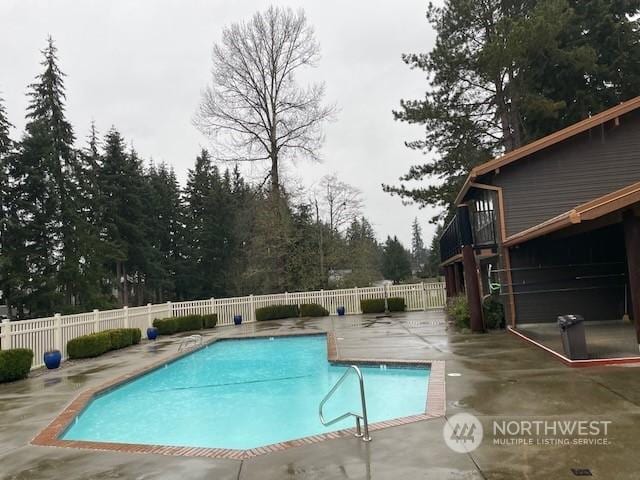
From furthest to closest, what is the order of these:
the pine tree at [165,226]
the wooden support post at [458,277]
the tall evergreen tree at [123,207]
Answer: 1. the pine tree at [165,226]
2. the tall evergreen tree at [123,207]
3. the wooden support post at [458,277]

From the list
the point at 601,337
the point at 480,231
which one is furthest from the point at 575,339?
the point at 480,231

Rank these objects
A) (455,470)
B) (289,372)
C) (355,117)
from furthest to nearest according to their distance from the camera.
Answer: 1. (355,117)
2. (289,372)
3. (455,470)

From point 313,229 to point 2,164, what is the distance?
16596mm

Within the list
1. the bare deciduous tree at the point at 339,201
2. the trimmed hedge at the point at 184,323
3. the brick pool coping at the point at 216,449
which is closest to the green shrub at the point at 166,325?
the trimmed hedge at the point at 184,323

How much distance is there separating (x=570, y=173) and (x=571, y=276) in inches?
109

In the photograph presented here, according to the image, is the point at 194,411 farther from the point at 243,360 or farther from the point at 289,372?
the point at 243,360

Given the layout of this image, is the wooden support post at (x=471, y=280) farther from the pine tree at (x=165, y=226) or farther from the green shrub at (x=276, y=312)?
the pine tree at (x=165, y=226)

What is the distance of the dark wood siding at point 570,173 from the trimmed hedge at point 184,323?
12.5 metres

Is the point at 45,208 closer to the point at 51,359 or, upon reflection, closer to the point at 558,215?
the point at 51,359

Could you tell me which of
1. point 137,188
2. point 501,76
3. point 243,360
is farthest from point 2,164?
point 501,76

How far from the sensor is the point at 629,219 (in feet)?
23.5

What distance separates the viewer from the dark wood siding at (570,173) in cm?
1238

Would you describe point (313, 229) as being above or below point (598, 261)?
above

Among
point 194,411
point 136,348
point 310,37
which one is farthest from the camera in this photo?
point 310,37
